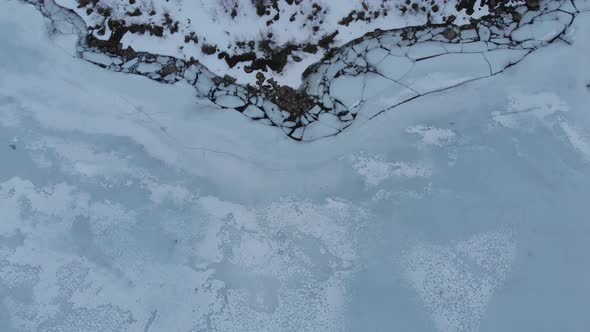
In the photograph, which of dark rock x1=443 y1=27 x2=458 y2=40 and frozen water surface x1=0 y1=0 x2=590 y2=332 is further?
dark rock x1=443 y1=27 x2=458 y2=40

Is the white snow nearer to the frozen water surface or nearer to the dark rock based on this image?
the dark rock

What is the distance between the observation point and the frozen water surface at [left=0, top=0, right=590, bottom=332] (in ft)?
9.78

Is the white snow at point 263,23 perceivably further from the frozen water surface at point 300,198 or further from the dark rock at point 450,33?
the frozen water surface at point 300,198

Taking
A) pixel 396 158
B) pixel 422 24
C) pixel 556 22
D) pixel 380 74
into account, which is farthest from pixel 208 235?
pixel 556 22

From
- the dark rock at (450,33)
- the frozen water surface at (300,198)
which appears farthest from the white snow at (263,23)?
the frozen water surface at (300,198)

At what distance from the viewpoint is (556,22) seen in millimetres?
3309

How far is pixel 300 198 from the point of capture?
3.15 metres

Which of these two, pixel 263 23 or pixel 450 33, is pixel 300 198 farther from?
pixel 450 33

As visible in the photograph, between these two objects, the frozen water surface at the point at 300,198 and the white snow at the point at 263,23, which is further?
the white snow at the point at 263,23

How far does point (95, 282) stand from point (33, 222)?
608 mm

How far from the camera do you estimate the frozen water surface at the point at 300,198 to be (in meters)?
2.98

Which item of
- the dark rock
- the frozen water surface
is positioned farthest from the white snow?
the frozen water surface

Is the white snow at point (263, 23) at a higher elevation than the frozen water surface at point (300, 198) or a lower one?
higher

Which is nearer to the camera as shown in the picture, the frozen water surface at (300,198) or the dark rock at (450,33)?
the frozen water surface at (300,198)
